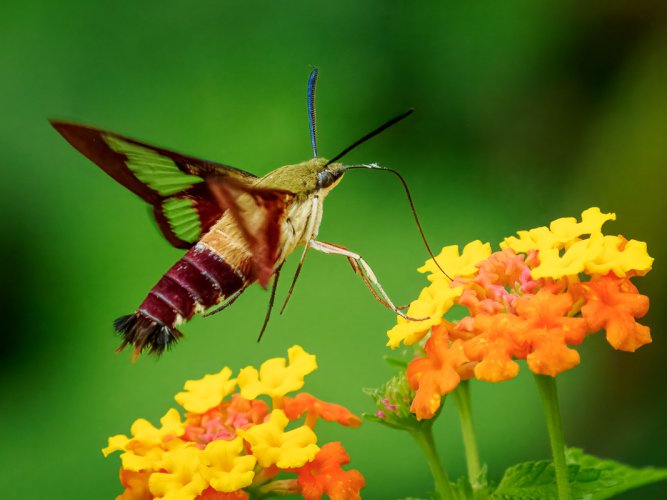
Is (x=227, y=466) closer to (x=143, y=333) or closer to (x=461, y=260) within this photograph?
(x=143, y=333)

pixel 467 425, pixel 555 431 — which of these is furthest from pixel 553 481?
pixel 467 425

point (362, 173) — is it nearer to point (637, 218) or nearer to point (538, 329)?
point (637, 218)

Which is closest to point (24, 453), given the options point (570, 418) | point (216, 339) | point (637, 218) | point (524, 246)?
point (216, 339)

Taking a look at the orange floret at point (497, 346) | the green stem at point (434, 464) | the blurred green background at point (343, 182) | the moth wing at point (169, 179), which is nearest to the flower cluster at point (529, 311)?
the orange floret at point (497, 346)

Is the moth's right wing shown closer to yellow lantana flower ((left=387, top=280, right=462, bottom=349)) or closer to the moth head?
the moth head

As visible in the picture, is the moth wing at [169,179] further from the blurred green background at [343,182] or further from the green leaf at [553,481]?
the blurred green background at [343,182]
